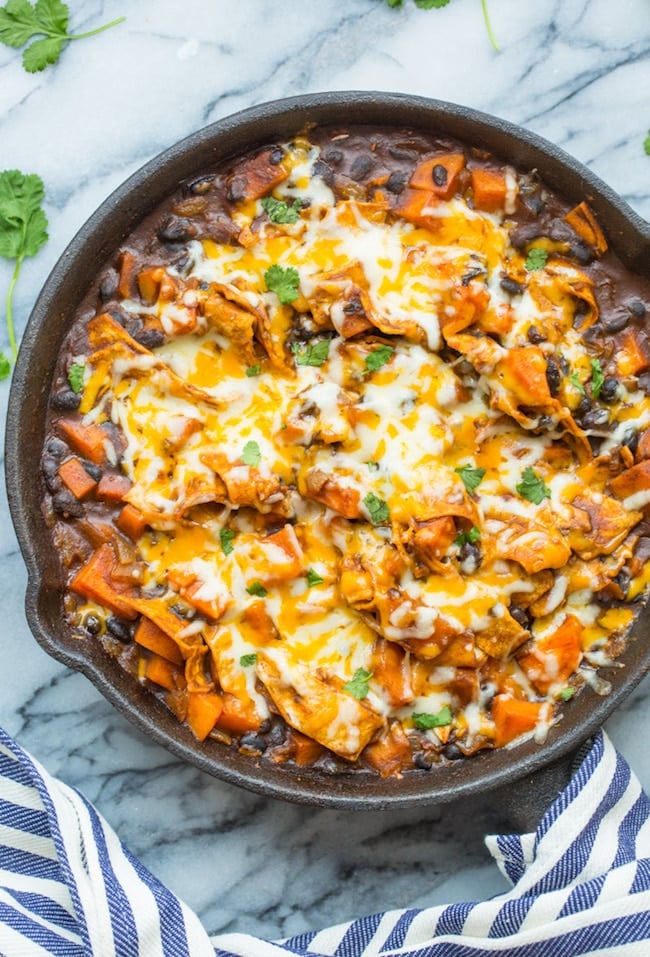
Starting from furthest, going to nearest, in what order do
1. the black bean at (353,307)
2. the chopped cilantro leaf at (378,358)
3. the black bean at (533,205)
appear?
the black bean at (533,205), the chopped cilantro leaf at (378,358), the black bean at (353,307)

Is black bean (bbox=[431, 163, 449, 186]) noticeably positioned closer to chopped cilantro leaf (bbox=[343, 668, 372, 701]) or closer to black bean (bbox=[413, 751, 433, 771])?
chopped cilantro leaf (bbox=[343, 668, 372, 701])

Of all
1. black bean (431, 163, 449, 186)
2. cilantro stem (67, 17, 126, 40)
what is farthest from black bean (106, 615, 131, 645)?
cilantro stem (67, 17, 126, 40)

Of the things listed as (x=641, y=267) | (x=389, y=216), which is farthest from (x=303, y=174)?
(x=641, y=267)

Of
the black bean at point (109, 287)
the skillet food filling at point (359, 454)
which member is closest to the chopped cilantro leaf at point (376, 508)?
the skillet food filling at point (359, 454)

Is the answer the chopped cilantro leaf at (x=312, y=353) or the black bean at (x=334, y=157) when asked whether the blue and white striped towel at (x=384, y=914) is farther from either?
the black bean at (x=334, y=157)

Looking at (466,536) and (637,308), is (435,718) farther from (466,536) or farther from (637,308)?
(637,308)
